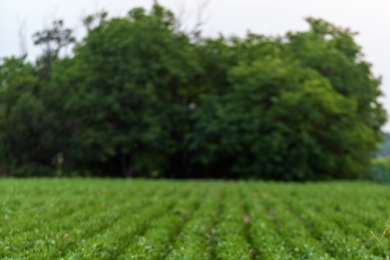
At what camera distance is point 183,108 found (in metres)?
42.3

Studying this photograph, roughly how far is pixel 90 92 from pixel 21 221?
3186 centimetres

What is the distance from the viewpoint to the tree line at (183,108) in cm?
3938

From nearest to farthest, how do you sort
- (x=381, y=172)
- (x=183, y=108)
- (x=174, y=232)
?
(x=174, y=232) < (x=183, y=108) < (x=381, y=172)

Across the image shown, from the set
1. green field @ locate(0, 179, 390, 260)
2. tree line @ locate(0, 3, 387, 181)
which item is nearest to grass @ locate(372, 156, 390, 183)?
tree line @ locate(0, 3, 387, 181)

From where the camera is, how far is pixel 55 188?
20.0 metres

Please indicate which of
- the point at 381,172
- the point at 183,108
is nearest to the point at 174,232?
the point at 183,108

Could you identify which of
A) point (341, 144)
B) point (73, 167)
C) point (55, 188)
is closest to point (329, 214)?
point (55, 188)

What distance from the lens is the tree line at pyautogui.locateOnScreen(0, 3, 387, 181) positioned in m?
39.4

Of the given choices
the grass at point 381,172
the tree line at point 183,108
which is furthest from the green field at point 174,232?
the grass at point 381,172

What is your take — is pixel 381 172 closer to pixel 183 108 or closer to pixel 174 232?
pixel 183 108

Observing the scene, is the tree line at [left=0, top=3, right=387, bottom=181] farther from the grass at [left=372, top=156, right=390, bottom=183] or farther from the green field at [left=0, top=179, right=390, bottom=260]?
the green field at [left=0, top=179, right=390, bottom=260]

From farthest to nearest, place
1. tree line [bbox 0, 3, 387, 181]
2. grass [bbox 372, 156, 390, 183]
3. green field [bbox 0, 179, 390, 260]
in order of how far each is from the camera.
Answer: grass [bbox 372, 156, 390, 183] → tree line [bbox 0, 3, 387, 181] → green field [bbox 0, 179, 390, 260]

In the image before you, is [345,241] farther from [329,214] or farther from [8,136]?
[8,136]

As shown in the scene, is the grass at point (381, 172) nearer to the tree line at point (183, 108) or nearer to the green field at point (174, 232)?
the tree line at point (183, 108)
